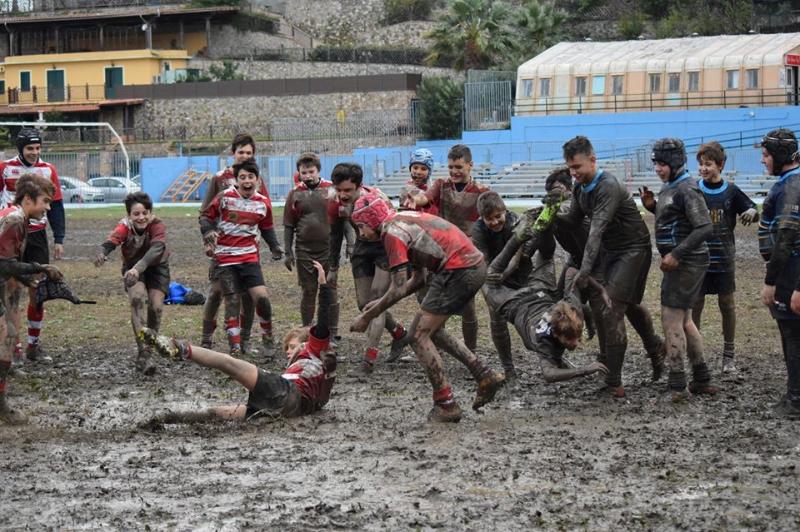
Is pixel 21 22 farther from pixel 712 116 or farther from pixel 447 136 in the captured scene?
pixel 712 116

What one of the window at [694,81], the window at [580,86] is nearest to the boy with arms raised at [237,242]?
the window at [694,81]

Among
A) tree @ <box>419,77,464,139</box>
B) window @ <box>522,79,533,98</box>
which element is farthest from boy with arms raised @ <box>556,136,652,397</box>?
tree @ <box>419,77,464,139</box>

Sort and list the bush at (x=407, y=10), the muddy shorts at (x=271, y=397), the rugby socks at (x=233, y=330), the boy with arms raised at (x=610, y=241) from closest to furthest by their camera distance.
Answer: the muddy shorts at (x=271, y=397) < the boy with arms raised at (x=610, y=241) < the rugby socks at (x=233, y=330) < the bush at (x=407, y=10)

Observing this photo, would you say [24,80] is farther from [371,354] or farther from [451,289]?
[451,289]

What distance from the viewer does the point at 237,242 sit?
12.3 meters

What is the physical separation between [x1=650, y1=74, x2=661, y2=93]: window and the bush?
32.8m

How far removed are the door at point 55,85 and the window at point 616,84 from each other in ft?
121

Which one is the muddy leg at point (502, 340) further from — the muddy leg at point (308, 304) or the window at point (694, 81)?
the window at point (694, 81)

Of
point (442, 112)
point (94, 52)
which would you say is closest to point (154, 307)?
point (442, 112)

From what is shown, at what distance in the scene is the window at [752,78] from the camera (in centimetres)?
5200

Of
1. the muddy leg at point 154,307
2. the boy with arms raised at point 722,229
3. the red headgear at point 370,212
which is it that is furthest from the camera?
the muddy leg at point 154,307

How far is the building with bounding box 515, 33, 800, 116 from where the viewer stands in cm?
5200

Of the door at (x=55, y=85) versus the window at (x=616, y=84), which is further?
the door at (x=55, y=85)

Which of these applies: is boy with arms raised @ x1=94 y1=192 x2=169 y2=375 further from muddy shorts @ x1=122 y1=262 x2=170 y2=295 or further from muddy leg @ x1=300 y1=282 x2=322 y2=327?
muddy leg @ x1=300 y1=282 x2=322 y2=327
